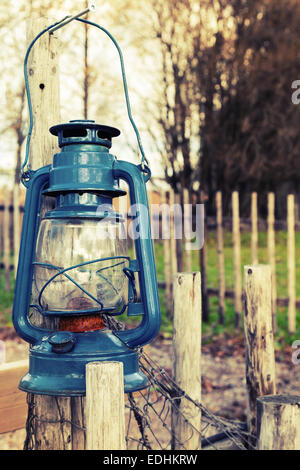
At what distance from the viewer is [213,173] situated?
12102mm

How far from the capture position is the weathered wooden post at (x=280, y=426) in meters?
1.63

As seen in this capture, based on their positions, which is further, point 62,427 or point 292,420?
point 62,427

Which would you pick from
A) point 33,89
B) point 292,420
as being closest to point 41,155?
point 33,89

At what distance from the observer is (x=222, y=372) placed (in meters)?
4.76

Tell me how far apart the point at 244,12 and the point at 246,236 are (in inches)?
206

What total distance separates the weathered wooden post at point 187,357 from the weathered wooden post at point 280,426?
0.62m

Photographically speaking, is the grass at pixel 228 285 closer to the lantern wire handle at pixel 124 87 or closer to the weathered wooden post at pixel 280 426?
the weathered wooden post at pixel 280 426

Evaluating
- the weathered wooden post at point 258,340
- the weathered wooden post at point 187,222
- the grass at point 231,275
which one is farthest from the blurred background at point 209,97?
the weathered wooden post at point 258,340

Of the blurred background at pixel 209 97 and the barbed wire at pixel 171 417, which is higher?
the blurred background at pixel 209 97

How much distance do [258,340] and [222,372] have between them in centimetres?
→ 244

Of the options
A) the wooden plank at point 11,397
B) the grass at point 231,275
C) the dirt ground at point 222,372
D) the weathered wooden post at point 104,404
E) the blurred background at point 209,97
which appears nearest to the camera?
the weathered wooden post at point 104,404

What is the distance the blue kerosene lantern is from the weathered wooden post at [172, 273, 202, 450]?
0.53 meters

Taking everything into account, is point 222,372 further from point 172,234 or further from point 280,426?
point 280,426
